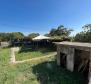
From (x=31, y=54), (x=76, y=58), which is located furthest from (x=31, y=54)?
(x=76, y=58)

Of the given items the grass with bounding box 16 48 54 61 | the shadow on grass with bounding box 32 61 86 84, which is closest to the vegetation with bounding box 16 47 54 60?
the grass with bounding box 16 48 54 61

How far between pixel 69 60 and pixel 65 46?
1.10m

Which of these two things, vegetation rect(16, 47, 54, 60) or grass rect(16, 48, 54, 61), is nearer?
grass rect(16, 48, 54, 61)

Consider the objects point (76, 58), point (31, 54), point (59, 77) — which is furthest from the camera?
point (31, 54)

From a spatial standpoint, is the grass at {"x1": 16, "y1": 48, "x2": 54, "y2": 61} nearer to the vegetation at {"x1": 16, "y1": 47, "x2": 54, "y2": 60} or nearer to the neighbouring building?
the vegetation at {"x1": 16, "y1": 47, "x2": 54, "y2": 60}

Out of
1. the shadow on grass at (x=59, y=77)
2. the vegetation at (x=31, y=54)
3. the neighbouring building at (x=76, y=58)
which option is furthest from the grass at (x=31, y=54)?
the shadow on grass at (x=59, y=77)

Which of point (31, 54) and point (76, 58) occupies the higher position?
point (76, 58)

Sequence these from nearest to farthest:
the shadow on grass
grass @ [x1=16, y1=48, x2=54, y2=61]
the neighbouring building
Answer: the shadow on grass
the neighbouring building
grass @ [x1=16, y1=48, x2=54, y2=61]

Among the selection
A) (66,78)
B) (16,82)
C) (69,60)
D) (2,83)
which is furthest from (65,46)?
(2,83)

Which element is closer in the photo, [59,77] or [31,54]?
[59,77]

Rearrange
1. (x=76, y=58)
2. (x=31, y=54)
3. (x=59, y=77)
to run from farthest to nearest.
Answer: (x=31, y=54) < (x=76, y=58) < (x=59, y=77)

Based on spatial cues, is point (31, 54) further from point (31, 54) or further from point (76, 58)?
point (76, 58)

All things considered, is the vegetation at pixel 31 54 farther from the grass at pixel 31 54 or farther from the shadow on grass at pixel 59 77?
the shadow on grass at pixel 59 77

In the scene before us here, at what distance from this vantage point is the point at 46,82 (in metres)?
7.95
